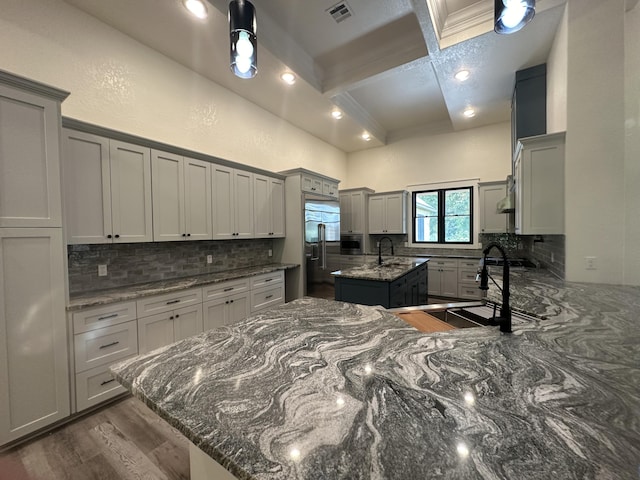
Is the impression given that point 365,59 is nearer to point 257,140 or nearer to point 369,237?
point 257,140

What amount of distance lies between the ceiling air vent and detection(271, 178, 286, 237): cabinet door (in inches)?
88.3

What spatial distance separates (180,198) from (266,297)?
175cm

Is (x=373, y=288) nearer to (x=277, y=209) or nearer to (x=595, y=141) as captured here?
(x=277, y=209)

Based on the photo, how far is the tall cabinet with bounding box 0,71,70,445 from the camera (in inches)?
66.5

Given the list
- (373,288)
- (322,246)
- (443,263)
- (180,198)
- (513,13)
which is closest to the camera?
(513,13)

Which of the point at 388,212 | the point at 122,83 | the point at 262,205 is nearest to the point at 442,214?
the point at 388,212

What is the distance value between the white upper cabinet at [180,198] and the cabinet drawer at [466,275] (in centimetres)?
467

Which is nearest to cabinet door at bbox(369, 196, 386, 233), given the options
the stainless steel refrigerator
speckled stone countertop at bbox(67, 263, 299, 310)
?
the stainless steel refrigerator

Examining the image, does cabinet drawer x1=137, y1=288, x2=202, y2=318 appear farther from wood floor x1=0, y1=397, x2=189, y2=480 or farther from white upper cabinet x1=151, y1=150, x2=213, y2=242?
wood floor x1=0, y1=397, x2=189, y2=480

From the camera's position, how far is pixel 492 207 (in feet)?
16.2

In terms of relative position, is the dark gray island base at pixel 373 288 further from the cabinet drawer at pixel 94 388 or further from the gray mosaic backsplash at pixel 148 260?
the cabinet drawer at pixel 94 388

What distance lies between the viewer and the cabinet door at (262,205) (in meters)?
3.89

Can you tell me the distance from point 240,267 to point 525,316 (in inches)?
136

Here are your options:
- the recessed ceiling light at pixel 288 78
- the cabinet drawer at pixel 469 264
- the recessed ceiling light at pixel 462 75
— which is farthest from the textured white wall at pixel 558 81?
the recessed ceiling light at pixel 288 78
